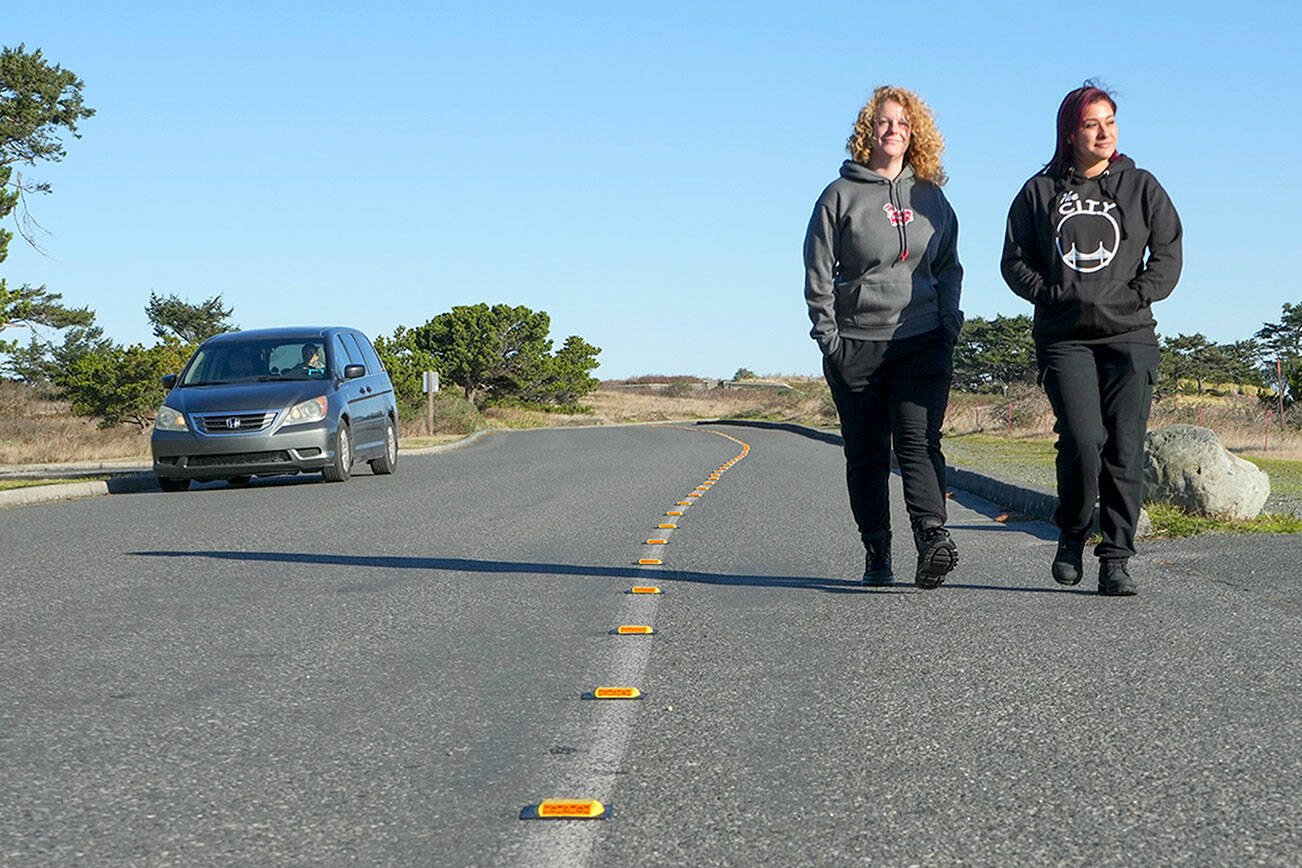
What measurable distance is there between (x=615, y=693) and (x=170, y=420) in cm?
1111

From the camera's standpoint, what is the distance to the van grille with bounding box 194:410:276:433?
14.3 metres

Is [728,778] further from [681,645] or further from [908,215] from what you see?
[908,215]

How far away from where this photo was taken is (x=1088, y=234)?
5895mm

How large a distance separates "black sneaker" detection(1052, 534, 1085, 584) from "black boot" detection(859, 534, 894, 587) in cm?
74

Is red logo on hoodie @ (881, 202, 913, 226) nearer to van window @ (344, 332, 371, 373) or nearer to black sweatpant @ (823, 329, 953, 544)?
black sweatpant @ (823, 329, 953, 544)

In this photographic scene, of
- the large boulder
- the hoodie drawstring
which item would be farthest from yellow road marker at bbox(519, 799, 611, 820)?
the large boulder

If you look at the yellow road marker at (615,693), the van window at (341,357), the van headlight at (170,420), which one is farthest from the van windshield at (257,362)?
the yellow road marker at (615,693)

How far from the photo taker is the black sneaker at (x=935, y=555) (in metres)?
6.07

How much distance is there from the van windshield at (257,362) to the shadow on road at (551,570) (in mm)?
6905

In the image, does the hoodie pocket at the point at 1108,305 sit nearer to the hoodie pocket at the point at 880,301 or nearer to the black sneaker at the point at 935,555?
the hoodie pocket at the point at 880,301

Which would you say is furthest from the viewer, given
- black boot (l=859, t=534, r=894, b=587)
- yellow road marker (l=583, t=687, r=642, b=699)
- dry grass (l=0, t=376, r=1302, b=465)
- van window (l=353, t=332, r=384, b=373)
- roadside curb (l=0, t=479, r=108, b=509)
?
dry grass (l=0, t=376, r=1302, b=465)

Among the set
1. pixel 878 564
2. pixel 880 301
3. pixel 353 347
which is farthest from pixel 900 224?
pixel 353 347

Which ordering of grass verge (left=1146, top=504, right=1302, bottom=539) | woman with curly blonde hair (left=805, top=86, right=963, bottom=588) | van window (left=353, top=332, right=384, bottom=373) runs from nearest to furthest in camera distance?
woman with curly blonde hair (left=805, top=86, right=963, bottom=588), grass verge (left=1146, top=504, right=1302, bottom=539), van window (left=353, top=332, right=384, bottom=373)

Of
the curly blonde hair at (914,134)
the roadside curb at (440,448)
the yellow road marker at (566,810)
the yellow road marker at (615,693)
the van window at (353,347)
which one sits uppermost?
the curly blonde hair at (914,134)
